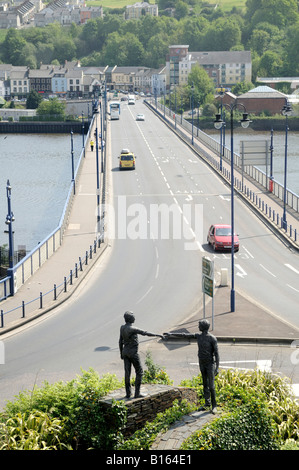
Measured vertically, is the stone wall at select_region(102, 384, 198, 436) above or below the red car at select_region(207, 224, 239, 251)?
above

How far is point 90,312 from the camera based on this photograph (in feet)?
103

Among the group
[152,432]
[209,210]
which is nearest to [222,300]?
[152,432]

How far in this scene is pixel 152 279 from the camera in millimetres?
37188

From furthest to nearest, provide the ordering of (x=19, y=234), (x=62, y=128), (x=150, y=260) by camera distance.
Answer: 1. (x=62, y=128)
2. (x=19, y=234)
3. (x=150, y=260)

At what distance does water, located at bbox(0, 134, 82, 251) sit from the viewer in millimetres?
66250

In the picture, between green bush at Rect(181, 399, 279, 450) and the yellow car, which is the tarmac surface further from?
the yellow car

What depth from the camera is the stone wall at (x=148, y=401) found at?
53.3 ft

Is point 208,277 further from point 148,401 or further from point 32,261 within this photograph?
point 148,401

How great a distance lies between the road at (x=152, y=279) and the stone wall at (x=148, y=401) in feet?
19.0

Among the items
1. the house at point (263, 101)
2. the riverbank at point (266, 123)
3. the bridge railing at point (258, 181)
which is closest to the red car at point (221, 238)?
the bridge railing at point (258, 181)

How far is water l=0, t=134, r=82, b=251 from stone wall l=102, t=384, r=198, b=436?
40.8 metres

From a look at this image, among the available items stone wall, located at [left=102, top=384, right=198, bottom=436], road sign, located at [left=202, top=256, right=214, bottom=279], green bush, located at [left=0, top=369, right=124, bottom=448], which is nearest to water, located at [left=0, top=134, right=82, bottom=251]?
road sign, located at [left=202, top=256, right=214, bottom=279]

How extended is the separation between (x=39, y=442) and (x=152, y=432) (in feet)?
7.30

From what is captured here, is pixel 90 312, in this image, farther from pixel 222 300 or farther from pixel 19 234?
pixel 19 234
